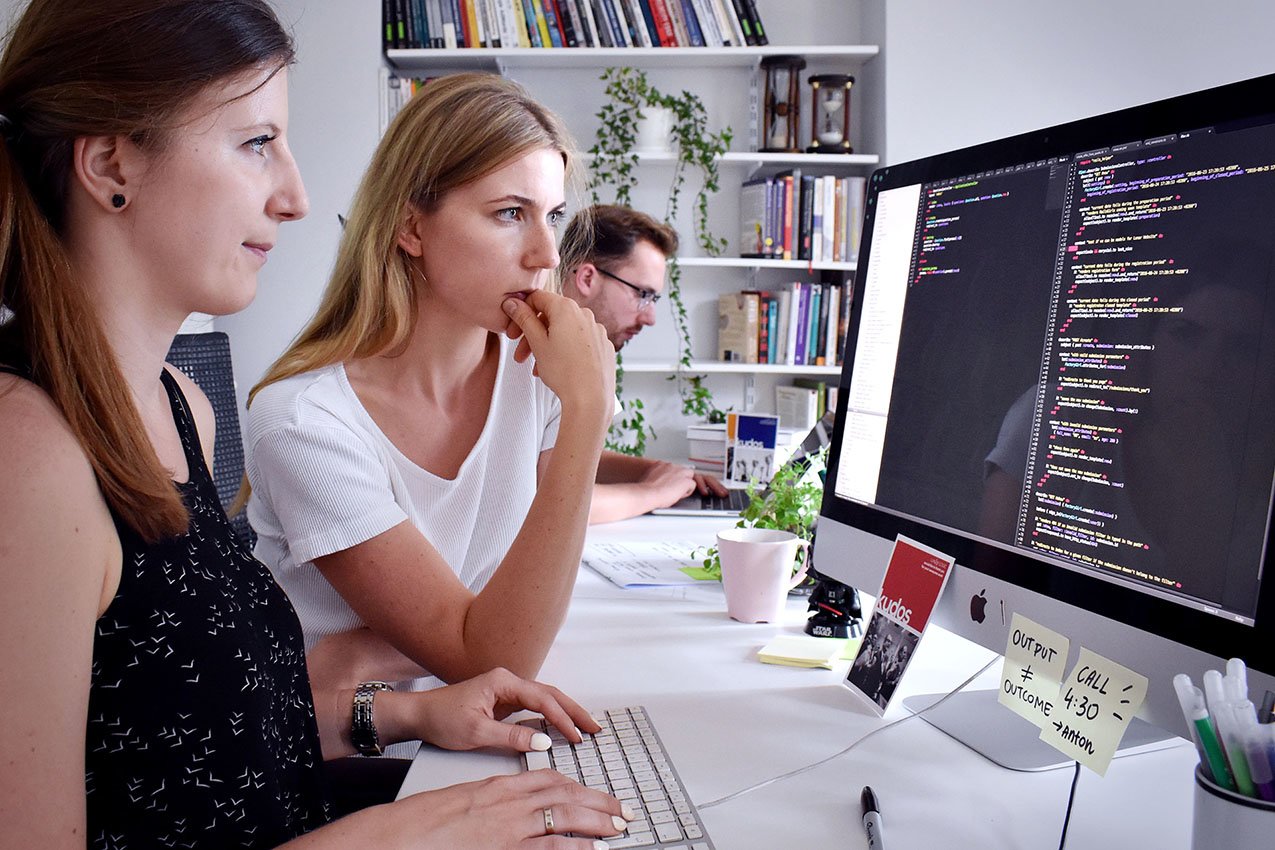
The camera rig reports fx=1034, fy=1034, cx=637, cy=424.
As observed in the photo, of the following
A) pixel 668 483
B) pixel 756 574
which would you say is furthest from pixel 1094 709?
pixel 668 483

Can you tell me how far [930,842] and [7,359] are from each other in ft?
2.32

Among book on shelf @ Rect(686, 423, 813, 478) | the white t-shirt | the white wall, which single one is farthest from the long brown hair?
the white wall

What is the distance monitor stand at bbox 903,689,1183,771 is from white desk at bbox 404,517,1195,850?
11mm

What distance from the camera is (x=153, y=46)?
77 cm

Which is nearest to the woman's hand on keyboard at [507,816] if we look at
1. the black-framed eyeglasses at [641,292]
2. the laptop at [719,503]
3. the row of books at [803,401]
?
the laptop at [719,503]

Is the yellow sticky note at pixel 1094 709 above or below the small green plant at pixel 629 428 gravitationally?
above

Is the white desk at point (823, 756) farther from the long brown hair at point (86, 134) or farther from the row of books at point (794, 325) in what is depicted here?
the row of books at point (794, 325)

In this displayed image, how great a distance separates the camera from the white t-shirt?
3.82 feet

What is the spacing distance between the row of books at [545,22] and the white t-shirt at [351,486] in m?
2.40

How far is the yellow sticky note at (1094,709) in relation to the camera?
27.6 inches

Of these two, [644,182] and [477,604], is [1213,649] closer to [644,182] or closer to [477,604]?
[477,604]

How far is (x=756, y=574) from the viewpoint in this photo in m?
1.23

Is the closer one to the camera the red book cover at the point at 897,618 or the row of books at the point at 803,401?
the red book cover at the point at 897,618

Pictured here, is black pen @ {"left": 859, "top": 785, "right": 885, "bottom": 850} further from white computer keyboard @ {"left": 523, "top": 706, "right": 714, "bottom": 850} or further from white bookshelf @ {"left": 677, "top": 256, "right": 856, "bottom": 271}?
white bookshelf @ {"left": 677, "top": 256, "right": 856, "bottom": 271}
